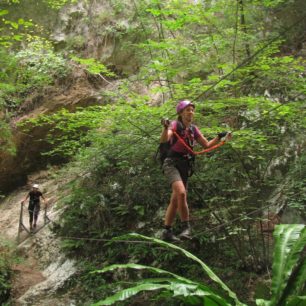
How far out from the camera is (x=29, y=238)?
10.8 metres

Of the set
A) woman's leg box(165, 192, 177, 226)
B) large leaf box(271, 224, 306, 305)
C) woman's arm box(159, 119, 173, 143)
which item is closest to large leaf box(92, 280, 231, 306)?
large leaf box(271, 224, 306, 305)

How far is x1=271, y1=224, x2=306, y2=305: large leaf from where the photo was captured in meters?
3.38

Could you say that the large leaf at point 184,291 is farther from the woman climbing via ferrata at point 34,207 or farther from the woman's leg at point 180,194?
the woman climbing via ferrata at point 34,207

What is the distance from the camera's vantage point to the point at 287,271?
11.1 ft

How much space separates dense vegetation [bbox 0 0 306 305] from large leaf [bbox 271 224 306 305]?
654 millimetres

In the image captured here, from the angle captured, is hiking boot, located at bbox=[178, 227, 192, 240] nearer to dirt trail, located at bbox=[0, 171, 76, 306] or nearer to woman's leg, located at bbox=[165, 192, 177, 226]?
woman's leg, located at bbox=[165, 192, 177, 226]

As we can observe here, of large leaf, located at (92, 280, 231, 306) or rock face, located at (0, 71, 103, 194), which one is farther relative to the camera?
rock face, located at (0, 71, 103, 194)

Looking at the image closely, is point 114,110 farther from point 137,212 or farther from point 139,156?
point 137,212

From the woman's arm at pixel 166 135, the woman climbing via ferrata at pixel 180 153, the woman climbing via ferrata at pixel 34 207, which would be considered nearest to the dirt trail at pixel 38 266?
the woman climbing via ferrata at pixel 34 207

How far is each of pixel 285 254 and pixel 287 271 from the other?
22 cm

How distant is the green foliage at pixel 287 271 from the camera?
334 centimetres

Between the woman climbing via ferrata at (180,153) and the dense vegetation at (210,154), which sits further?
the dense vegetation at (210,154)

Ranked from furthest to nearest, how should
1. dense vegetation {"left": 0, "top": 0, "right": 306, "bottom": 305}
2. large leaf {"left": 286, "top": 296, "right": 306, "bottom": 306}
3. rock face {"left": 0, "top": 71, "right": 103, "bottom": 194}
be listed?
rock face {"left": 0, "top": 71, "right": 103, "bottom": 194}, dense vegetation {"left": 0, "top": 0, "right": 306, "bottom": 305}, large leaf {"left": 286, "top": 296, "right": 306, "bottom": 306}

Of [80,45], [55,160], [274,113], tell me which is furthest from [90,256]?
[80,45]
